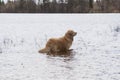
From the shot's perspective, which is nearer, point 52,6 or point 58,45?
point 58,45

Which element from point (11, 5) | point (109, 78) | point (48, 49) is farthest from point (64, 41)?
point (11, 5)

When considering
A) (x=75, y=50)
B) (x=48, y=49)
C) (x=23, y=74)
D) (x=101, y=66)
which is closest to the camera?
(x=23, y=74)

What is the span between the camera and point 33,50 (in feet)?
60.0

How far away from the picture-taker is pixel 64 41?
17.4 meters

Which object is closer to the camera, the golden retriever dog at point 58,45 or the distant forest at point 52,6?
the golden retriever dog at point 58,45

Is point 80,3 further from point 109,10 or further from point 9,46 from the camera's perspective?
point 9,46

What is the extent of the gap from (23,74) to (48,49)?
15.2 ft

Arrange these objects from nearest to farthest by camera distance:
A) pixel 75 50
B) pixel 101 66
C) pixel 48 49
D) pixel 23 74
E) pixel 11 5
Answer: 1. pixel 23 74
2. pixel 101 66
3. pixel 48 49
4. pixel 75 50
5. pixel 11 5

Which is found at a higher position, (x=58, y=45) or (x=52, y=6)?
(x=58, y=45)

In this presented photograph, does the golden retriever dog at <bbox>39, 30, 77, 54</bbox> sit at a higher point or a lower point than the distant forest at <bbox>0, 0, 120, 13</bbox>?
higher

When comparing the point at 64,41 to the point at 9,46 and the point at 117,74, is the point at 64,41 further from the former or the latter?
the point at 117,74

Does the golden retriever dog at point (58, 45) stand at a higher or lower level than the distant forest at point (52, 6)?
higher

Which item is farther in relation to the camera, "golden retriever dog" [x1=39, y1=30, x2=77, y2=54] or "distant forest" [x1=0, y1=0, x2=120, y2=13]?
"distant forest" [x1=0, y1=0, x2=120, y2=13]

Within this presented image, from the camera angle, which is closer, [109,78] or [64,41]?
[109,78]
